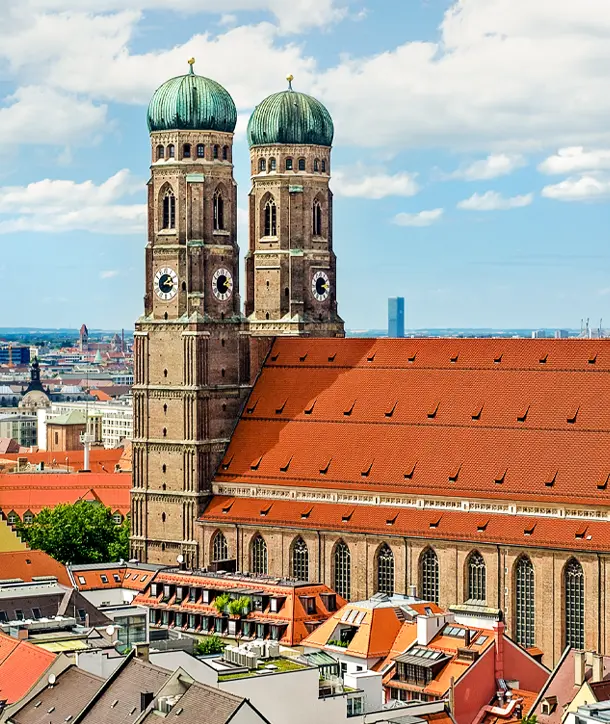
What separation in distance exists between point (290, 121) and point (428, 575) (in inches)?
1578

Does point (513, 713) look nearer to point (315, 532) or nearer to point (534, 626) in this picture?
point (534, 626)

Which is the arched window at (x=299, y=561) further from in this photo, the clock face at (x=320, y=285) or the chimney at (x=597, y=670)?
the chimney at (x=597, y=670)

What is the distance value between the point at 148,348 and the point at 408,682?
141 ft

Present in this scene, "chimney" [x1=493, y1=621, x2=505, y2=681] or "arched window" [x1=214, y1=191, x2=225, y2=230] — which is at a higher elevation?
"arched window" [x1=214, y1=191, x2=225, y2=230]

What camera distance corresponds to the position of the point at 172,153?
12731 cm

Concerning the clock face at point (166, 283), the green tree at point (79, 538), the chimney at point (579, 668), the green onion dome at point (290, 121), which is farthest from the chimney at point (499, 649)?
the green onion dome at point (290, 121)

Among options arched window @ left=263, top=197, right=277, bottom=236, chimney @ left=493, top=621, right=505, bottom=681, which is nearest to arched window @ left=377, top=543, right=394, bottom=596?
chimney @ left=493, top=621, right=505, bottom=681

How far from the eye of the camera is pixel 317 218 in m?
138

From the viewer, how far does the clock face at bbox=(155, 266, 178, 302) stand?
416 ft

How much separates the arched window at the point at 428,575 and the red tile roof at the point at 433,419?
3.91 meters

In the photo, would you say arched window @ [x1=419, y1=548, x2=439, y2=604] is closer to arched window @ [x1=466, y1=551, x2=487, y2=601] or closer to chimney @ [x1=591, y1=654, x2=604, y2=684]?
arched window @ [x1=466, y1=551, x2=487, y2=601]

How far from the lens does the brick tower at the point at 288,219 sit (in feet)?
448

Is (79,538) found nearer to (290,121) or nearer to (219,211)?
(219,211)

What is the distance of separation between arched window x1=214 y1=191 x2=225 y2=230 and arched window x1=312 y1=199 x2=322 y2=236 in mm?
11357
